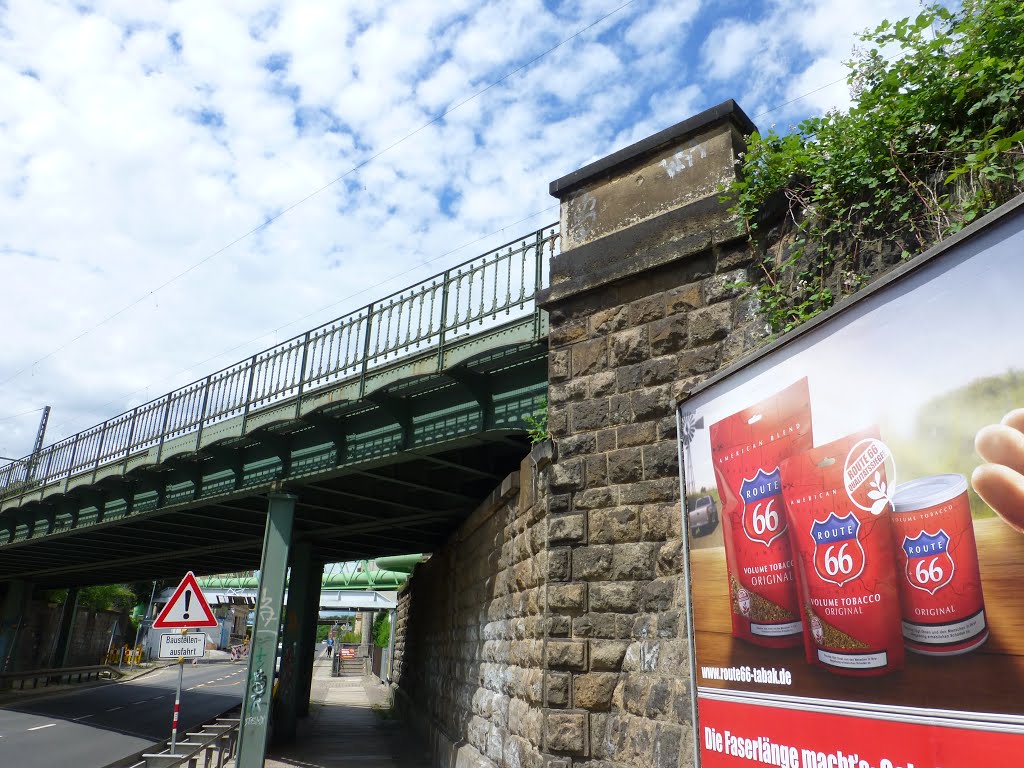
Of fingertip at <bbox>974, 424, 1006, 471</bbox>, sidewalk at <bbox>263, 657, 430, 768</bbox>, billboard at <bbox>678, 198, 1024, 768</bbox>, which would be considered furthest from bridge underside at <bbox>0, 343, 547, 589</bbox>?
fingertip at <bbox>974, 424, 1006, 471</bbox>

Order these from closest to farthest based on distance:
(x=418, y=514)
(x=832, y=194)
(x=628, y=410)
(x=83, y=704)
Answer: (x=832, y=194)
(x=628, y=410)
(x=418, y=514)
(x=83, y=704)

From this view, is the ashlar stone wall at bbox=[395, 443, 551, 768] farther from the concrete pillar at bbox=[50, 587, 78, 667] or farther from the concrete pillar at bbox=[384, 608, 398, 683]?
the concrete pillar at bbox=[50, 587, 78, 667]

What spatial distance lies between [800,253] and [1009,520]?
2.69 metres

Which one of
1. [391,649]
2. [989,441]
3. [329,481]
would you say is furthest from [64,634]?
[989,441]

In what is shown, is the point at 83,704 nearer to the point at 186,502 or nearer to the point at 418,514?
the point at 186,502

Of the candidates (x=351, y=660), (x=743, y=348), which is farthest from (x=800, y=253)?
(x=351, y=660)

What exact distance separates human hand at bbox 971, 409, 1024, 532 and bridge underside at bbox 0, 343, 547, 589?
7030mm

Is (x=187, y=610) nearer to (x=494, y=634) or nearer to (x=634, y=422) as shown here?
(x=494, y=634)

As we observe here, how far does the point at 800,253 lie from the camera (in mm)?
5445

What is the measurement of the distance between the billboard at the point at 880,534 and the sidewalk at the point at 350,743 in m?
12.5

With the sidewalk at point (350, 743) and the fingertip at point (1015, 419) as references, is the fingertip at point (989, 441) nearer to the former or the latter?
the fingertip at point (1015, 419)

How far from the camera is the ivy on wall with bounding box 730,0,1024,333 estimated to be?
4254 millimetres

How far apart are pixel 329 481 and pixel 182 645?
13.9 feet

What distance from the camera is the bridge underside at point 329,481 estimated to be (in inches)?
444
